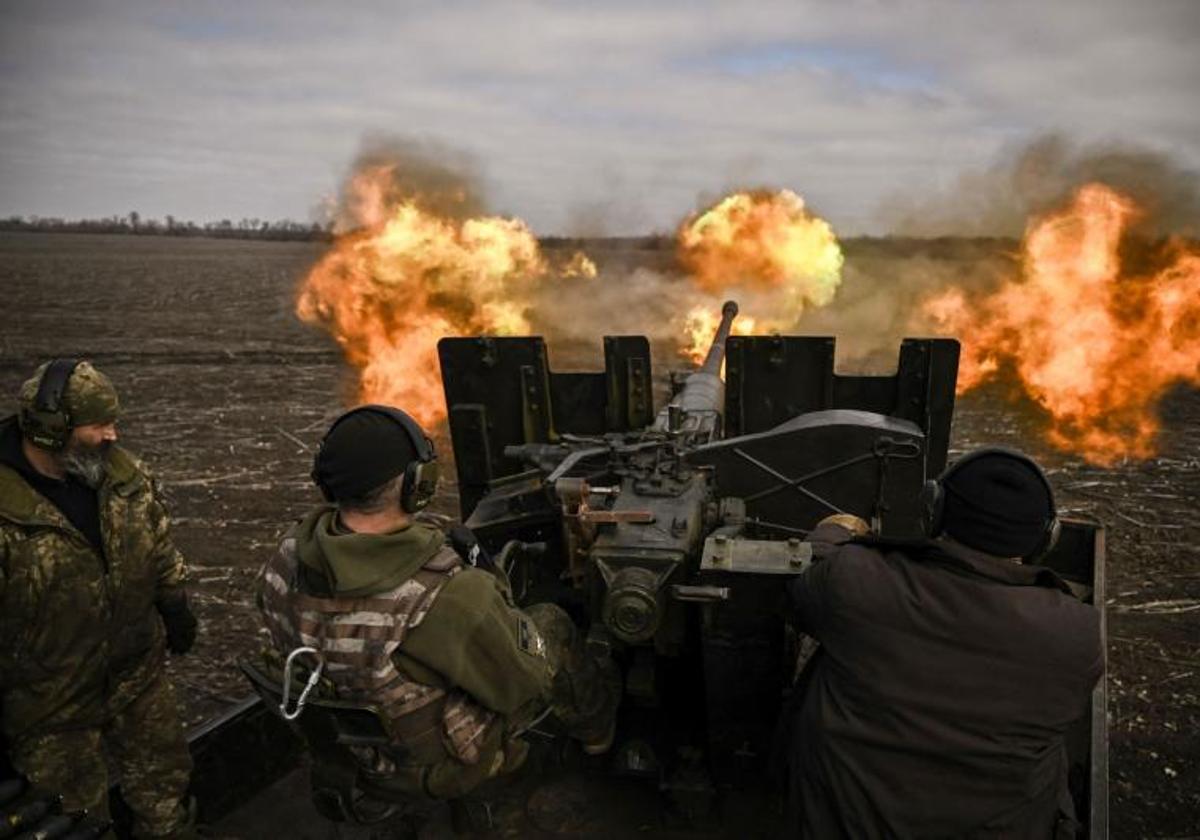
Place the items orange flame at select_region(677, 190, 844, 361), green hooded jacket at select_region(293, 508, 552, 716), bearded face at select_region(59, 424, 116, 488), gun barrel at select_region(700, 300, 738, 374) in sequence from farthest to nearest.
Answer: orange flame at select_region(677, 190, 844, 361) → gun barrel at select_region(700, 300, 738, 374) → bearded face at select_region(59, 424, 116, 488) → green hooded jacket at select_region(293, 508, 552, 716)

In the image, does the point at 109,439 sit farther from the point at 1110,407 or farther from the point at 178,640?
the point at 1110,407

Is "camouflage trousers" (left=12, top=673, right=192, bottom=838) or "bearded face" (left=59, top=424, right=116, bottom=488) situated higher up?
"bearded face" (left=59, top=424, right=116, bottom=488)

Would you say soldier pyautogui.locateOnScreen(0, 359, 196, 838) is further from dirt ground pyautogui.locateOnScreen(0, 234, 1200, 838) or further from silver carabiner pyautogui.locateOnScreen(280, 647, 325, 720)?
dirt ground pyautogui.locateOnScreen(0, 234, 1200, 838)

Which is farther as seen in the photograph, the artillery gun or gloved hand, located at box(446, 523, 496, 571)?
the artillery gun

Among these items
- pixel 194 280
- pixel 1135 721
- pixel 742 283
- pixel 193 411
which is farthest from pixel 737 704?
pixel 194 280

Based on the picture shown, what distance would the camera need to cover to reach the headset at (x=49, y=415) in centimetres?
340

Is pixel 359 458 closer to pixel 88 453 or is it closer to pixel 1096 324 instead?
pixel 88 453

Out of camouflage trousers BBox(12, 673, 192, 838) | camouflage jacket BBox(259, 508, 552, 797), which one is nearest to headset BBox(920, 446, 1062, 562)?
camouflage jacket BBox(259, 508, 552, 797)

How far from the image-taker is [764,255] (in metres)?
14.7

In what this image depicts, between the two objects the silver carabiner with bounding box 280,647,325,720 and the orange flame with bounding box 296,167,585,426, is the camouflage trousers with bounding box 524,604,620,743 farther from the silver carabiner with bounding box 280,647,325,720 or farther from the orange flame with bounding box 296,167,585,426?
the orange flame with bounding box 296,167,585,426

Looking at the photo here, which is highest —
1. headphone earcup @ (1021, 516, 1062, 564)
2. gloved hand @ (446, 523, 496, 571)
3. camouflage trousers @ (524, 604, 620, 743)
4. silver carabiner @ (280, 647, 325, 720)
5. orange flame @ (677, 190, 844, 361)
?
orange flame @ (677, 190, 844, 361)

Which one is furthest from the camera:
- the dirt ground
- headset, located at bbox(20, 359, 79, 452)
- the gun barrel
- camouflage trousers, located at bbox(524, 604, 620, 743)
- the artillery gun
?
the gun barrel

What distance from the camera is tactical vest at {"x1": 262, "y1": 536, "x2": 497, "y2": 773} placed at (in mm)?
2578

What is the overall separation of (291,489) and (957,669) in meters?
9.72
